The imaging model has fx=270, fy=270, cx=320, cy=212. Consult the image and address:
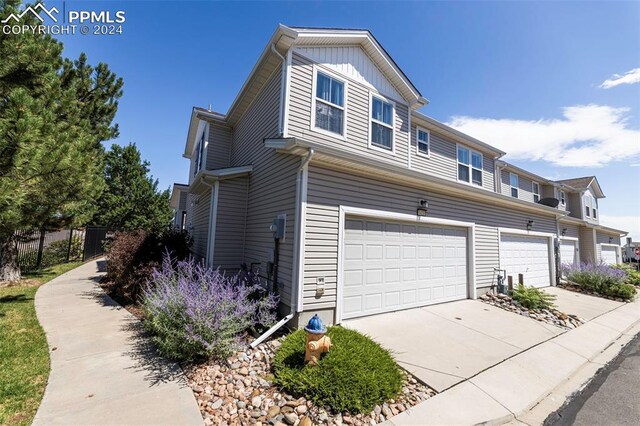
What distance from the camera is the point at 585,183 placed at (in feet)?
68.3

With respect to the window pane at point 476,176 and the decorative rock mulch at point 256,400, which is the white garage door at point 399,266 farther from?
the window pane at point 476,176

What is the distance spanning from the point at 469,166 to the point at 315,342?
11.8m

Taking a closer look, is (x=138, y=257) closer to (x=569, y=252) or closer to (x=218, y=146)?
(x=218, y=146)

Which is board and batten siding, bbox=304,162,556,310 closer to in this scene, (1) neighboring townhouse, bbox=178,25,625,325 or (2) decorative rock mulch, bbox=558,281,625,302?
(1) neighboring townhouse, bbox=178,25,625,325

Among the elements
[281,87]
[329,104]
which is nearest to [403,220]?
[329,104]

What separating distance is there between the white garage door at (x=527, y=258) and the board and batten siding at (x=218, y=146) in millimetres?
11073

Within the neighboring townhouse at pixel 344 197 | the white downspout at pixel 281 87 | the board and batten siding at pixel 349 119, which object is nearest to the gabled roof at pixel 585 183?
the neighboring townhouse at pixel 344 197

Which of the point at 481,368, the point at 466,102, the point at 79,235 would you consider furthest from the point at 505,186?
the point at 79,235

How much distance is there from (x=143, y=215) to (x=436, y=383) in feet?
75.9

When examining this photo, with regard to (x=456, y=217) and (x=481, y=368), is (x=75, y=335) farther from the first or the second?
(x=456, y=217)

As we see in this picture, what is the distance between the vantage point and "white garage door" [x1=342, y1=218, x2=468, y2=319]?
6066mm

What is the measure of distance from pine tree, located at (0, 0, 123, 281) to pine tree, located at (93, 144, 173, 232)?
36.3 feet

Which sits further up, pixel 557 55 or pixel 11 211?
pixel 557 55

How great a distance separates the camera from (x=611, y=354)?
5418 mm
